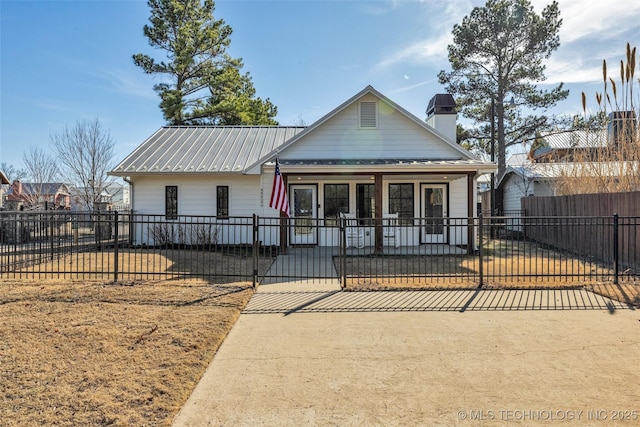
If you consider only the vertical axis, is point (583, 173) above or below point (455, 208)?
above

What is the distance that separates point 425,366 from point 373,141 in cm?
1076

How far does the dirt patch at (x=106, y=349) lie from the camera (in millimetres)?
3131

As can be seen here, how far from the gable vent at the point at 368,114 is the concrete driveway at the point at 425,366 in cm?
884

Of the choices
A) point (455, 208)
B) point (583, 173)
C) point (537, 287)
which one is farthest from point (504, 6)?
point (537, 287)

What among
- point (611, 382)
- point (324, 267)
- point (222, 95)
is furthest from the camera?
point (222, 95)

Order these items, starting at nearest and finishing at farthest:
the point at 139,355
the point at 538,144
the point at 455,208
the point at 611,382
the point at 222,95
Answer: the point at 611,382
the point at 139,355
the point at 455,208
the point at 538,144
the point at 222,95

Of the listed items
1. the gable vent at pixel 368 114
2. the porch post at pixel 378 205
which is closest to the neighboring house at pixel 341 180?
the gable vent at pixel 368 114

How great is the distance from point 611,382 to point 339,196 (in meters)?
10.8

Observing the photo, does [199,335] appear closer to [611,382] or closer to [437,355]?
[437,355]

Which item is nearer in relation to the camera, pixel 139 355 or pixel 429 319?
pixel 139 355

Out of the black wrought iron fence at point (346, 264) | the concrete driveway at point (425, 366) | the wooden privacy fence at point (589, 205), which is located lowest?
the concrete driveway at point (425, 366)

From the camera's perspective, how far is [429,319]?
556 cm

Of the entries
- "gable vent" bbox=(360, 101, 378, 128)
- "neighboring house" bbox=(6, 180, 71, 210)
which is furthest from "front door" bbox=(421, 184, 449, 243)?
"neighboring house" bbox=(6, 180, 71, 210)

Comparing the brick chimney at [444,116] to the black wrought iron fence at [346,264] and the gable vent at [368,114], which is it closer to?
the gable vent at [368,114]
